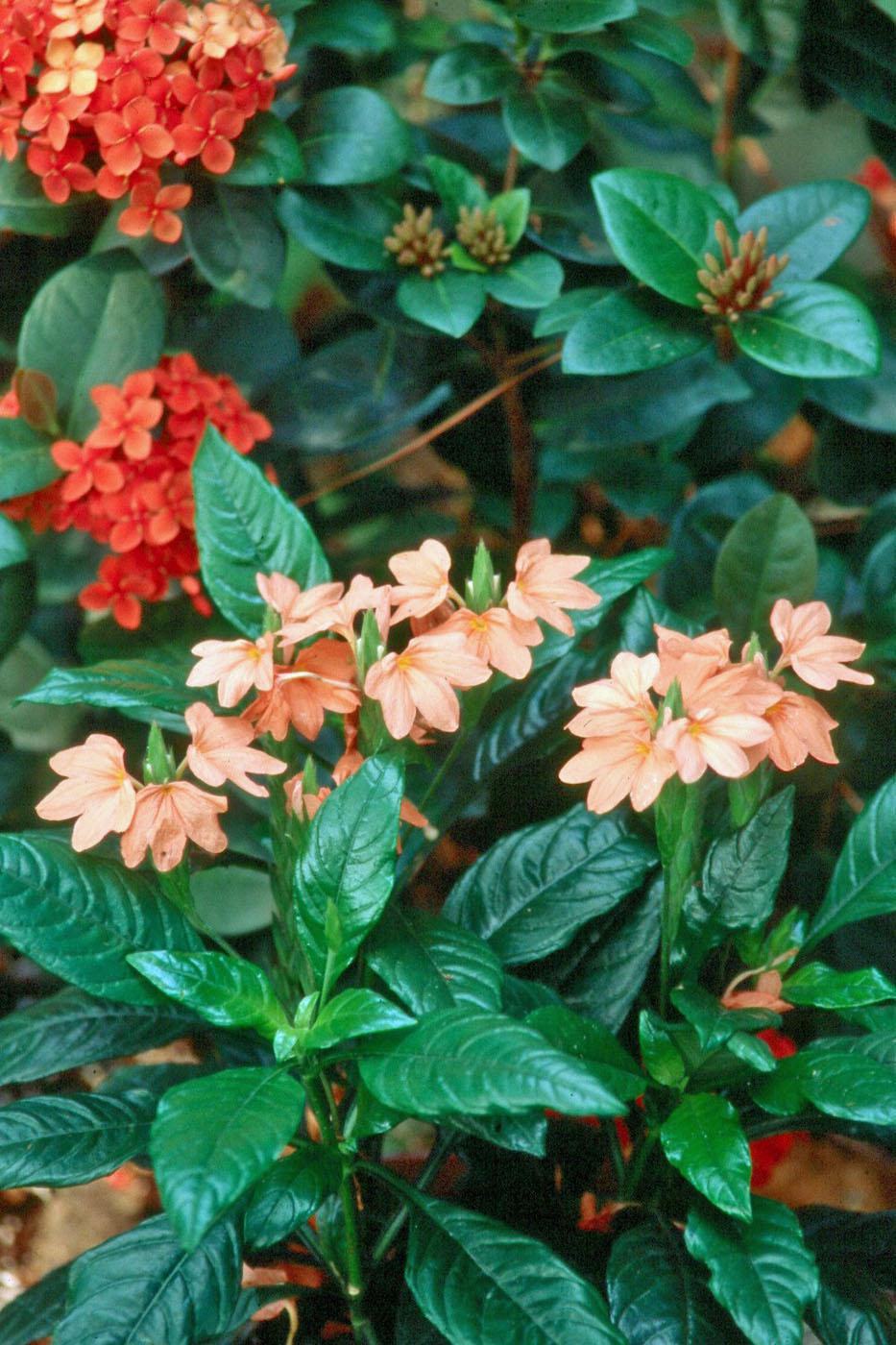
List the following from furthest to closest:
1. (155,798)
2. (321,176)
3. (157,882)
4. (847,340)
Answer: (321,176), (847,340), (157,882), (155,798)

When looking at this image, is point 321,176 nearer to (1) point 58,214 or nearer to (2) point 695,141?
(1) point 58,214

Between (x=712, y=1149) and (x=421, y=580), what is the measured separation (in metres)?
0.40

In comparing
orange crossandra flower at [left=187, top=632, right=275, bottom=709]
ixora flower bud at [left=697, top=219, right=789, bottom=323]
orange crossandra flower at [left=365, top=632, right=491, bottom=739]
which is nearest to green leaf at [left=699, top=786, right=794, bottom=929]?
orange crossandra flower at [left=365, top=632, right=491, bottom=739]

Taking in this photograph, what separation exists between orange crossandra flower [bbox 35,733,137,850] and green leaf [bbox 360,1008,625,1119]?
0.68ft

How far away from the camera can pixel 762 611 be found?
3.71 feet

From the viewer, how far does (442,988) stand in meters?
0.81

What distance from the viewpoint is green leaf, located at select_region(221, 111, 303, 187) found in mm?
1124

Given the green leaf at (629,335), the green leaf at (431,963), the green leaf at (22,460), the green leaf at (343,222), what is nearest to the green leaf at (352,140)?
the green leaf at (343,222)

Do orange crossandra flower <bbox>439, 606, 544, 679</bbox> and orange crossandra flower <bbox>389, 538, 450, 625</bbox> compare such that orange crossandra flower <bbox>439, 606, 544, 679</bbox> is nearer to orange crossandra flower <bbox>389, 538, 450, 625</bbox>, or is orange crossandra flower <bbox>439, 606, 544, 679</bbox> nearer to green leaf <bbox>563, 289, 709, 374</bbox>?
orange crossandra flower <bbox>389, 538, 450, 625</bbox>

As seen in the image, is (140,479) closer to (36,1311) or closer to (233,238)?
(233,238)

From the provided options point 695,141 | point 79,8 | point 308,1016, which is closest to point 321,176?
point 79,8

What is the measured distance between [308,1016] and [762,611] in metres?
0.56

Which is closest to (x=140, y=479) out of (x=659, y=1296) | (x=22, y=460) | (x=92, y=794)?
(x=22, y=460)

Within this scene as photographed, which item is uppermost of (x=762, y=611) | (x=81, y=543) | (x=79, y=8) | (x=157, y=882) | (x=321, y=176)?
(x=79, y=8)
